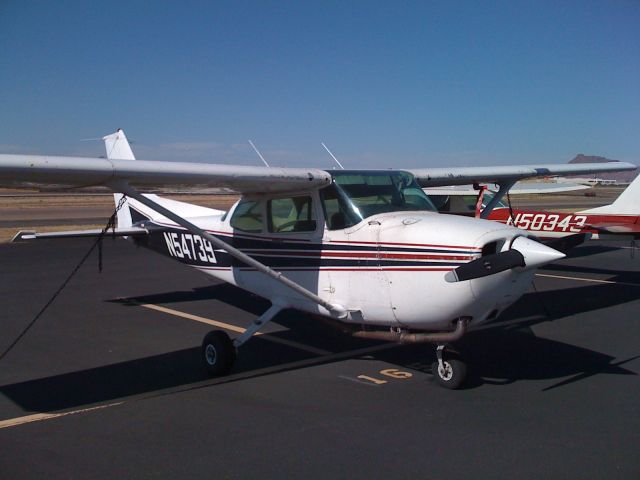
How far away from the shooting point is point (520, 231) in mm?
5660

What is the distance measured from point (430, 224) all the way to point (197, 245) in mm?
4180

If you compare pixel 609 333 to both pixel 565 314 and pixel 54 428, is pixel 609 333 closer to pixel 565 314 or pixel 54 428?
pixel 565 314

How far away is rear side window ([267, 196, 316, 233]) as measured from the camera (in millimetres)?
6863

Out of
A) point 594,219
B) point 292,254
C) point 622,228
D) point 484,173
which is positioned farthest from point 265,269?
point 594,219

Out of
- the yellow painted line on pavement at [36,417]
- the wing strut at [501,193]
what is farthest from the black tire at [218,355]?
the wing strut at [501,193]

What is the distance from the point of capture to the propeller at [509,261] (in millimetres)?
5188

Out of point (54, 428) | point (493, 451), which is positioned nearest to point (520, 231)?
point (493, 451)

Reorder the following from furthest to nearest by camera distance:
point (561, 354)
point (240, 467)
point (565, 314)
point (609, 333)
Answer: point (565, 314)
point (609, 333)
point (561, 354)
point (240, 467)

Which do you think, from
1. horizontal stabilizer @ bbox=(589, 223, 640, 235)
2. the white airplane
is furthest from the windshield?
horizontal stabilizer @ bbox=(589, 223, 640, 235)

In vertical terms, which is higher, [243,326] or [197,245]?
[197,245]

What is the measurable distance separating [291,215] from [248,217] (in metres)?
0.78

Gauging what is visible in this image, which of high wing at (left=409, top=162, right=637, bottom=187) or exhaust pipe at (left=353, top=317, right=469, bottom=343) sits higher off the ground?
high wing at (left=409, top=162, right=637, bottom=187)

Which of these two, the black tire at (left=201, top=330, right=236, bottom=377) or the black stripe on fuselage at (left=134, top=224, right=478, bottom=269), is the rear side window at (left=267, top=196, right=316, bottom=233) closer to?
the black stripe on fuselage at (left=134, top=224, right=478, bottom=269)

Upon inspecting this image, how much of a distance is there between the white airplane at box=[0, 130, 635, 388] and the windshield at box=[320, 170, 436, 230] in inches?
0.5
